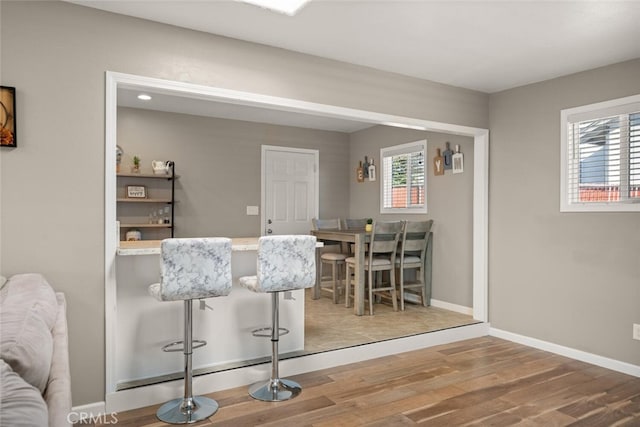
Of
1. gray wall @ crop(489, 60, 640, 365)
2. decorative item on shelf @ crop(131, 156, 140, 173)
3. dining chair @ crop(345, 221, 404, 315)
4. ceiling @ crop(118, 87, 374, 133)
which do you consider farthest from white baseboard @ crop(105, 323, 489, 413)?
decorative item on shelf @ crop(131, 156, 140, 173)

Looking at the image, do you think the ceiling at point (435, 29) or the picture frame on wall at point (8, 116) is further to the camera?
the ceiling at point (435, 29)

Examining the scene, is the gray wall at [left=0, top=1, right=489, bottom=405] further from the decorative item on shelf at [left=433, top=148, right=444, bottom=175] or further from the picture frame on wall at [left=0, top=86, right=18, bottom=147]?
the decorative item on shelf at [left=433, top=148, right=444, bottom=175]

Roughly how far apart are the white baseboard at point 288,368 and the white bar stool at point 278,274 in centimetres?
15

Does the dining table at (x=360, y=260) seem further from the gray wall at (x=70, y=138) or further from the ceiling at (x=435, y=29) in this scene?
the gray wall at (x=70, y=138)

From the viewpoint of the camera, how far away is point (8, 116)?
2416 mm

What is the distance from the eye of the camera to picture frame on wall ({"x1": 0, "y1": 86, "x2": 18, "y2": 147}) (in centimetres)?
240

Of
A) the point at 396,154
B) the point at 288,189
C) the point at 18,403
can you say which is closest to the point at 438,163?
the point at 396,154

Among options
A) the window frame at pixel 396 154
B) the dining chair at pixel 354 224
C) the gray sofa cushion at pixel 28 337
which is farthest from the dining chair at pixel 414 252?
the gray sofa cushion at pixel 28 337

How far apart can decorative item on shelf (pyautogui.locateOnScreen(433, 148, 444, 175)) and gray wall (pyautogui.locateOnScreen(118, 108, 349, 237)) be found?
7.18 feet

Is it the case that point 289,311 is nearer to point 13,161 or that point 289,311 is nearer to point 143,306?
point 143,306

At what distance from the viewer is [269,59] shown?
3.26m

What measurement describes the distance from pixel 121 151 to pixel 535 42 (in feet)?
14.9

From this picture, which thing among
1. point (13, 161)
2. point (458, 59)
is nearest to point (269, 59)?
point (458, 59)

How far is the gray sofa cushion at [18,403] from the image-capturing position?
76 centimetres
